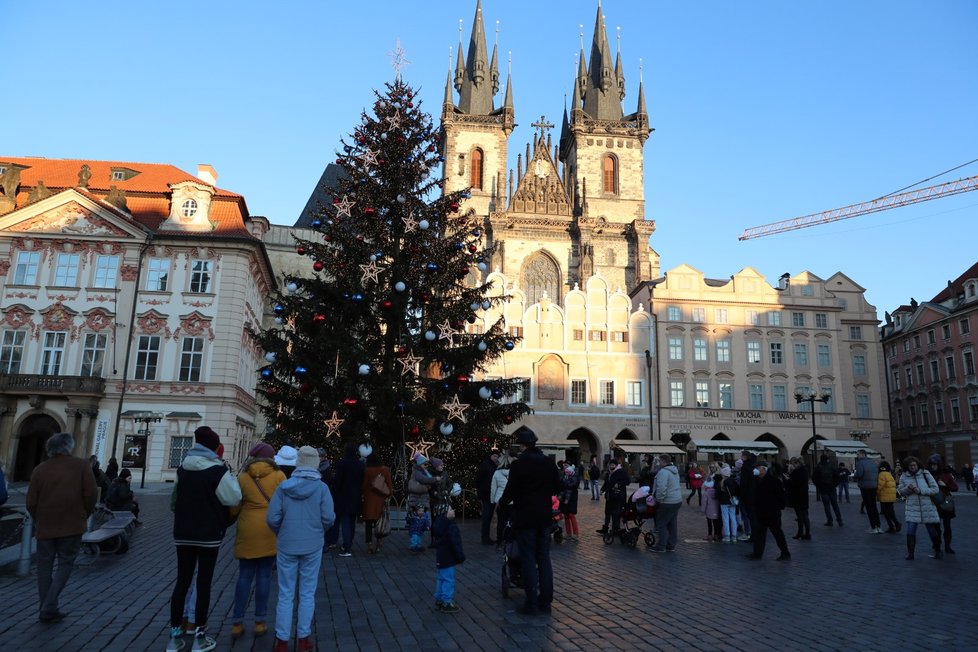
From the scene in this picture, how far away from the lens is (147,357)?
3044cm

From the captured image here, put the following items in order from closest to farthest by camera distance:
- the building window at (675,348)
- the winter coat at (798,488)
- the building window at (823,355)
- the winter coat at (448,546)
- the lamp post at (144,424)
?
the winter coat at (448,546), the winter coat at (798,488), the lamp post at (144,424), the building window at (675,348), the building window at (823,355)

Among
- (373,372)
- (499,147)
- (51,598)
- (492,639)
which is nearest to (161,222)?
(373,372)

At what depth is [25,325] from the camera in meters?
30.4

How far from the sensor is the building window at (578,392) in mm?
42969

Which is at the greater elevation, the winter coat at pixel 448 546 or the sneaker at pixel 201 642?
the winter coat at pixel 448 546

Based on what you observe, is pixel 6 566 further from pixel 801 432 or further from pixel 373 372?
pixel 801 432

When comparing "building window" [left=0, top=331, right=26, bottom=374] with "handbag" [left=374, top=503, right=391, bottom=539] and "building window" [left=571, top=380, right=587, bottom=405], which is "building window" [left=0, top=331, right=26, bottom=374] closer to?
"handbag" [left=374, top=503, right=391, bottom=539]

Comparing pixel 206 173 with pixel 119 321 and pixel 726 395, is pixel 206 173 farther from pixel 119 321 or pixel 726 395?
pixel 726 395

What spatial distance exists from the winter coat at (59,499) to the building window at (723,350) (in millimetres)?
42822

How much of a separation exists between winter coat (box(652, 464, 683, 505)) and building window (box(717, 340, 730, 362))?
34765mm

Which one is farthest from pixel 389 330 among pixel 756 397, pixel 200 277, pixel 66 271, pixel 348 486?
pixel 756 397

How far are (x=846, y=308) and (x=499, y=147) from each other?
33035 mm

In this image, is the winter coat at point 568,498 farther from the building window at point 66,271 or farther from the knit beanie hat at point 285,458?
the building window at point 66,271

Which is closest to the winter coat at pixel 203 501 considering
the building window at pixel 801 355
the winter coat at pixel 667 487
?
the winter coat at pixel 667 487
